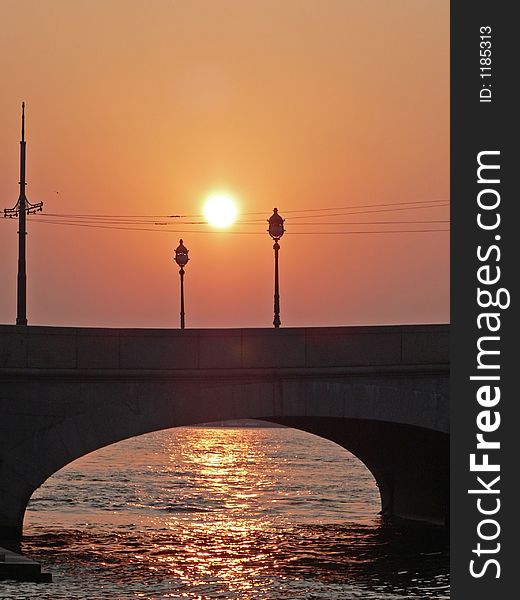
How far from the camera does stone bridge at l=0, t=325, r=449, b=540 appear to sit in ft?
102

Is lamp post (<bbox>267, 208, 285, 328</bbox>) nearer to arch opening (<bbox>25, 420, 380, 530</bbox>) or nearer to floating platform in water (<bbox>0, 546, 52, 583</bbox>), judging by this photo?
arch opening (<bbox>25, 420, 380, 530</bbox>)

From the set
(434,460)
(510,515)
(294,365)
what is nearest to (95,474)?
(434,460)

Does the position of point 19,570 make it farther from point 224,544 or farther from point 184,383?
point 224,544

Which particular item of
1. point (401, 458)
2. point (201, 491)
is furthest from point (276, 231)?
point (201, 491)

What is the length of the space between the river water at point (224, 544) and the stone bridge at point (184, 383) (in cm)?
282

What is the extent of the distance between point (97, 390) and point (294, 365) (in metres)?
4.63

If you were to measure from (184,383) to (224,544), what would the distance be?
745cm

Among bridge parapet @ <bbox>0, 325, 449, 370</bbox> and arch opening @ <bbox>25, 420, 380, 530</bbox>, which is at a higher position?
bridge parapet @ <bbox>0, 325, 449, 370</bbox>

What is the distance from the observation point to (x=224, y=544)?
3819 cm

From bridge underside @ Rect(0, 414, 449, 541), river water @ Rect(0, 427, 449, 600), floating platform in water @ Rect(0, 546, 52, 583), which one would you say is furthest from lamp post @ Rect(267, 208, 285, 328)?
floating platform in water @ Rect(0, 546, 52, 583)

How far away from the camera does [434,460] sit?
41312 millimetres

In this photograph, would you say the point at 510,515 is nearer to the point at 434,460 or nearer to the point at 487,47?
the point at 487,47

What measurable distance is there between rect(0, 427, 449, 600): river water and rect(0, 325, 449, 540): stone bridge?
9.25ft

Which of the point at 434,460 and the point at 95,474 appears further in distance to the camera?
the point at 95,474
